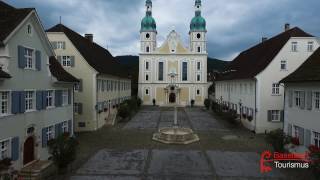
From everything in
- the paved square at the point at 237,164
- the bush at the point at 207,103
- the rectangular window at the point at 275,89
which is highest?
the rectangular window at the point at 275,89

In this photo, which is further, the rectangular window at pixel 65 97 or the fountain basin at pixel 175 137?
the fountain basin at pixel 175 137

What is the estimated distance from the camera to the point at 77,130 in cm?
3225

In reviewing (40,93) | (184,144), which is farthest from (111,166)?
(184,144)

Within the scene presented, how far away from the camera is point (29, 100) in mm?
18656

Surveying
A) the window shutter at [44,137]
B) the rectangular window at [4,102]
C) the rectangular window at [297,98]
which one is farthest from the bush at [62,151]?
the rectangular window at [297,98]

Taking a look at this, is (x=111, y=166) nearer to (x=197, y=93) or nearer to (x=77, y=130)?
(x=77, y=130)

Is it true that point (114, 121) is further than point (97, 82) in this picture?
Yes

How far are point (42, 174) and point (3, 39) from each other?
7.15 m

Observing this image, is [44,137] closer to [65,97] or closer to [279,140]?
[65,97]

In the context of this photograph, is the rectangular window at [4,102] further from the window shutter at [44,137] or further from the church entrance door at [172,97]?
the church entrance door at [172,97]

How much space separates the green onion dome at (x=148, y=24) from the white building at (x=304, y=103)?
153ft

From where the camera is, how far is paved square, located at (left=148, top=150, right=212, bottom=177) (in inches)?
718

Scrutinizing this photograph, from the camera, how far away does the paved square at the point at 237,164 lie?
17.9 meters

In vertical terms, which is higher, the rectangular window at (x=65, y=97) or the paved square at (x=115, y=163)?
the rectangular window at (x=65, y=97)
